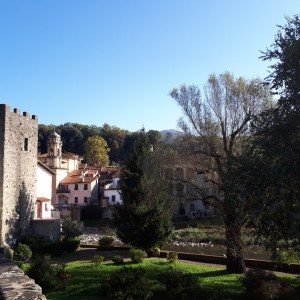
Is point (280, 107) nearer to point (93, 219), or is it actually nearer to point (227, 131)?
point (227, 131)

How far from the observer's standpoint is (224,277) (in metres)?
18.8

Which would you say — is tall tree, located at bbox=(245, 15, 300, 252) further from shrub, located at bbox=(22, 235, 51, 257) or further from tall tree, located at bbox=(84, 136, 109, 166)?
tall tree, located at bbox=(84, 136, 109, 166)

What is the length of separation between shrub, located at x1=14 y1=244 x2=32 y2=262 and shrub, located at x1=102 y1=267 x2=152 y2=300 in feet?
44.1

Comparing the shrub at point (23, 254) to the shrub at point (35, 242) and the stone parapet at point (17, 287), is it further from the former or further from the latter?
the stone parapet at point (17, 287)

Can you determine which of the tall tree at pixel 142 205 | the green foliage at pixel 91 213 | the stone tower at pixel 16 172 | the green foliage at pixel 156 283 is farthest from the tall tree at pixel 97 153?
the green foliage at pixel 156 283

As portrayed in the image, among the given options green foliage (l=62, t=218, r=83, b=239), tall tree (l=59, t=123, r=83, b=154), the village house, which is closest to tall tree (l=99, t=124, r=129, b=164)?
tall tree (l=59, t=123, r=83, b=154)

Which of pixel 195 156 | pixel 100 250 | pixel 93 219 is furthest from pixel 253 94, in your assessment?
pixel 93 219

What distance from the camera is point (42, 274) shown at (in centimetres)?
1722

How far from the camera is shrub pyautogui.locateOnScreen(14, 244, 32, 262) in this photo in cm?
2662

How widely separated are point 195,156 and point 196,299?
8158mm

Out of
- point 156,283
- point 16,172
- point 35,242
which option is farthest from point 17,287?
point 16,172

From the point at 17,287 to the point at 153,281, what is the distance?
1024 centimetres

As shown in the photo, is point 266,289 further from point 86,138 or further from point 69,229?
point 86,138

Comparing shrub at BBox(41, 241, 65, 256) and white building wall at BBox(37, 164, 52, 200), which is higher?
white building wall at BBox(37, 164, 52, 200)
